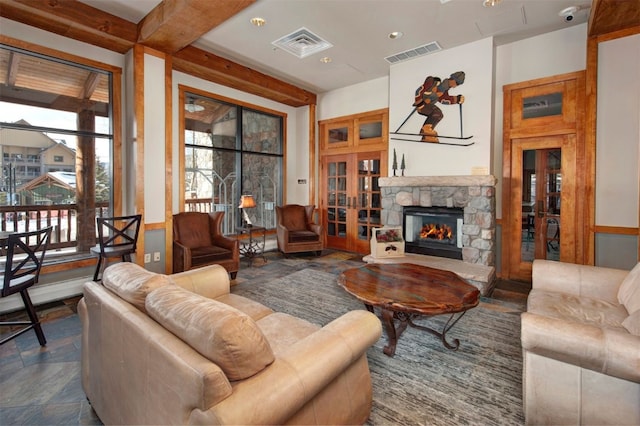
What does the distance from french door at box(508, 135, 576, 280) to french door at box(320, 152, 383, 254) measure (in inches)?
85.7

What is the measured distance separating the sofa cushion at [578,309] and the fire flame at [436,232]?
2303 mm

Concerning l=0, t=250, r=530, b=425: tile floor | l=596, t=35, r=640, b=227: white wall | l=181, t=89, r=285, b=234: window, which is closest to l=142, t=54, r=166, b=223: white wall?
l=181, t=89, r=285, b=234: window

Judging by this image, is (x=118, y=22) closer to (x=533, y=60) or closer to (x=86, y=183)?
(x=86, y=183)

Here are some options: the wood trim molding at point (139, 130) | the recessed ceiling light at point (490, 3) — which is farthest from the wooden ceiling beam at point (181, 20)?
the recessed ceiling light at point (490, 3)

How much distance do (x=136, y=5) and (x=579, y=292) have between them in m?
5.08

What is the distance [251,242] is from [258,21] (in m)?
3.45

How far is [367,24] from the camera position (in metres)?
3.80

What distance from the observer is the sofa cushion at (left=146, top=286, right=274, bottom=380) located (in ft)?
3.37

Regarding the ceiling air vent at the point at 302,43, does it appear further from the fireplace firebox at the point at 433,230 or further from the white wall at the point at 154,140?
the fireplace firebox at the point at 433,230

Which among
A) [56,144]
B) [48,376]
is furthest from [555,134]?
[56,144]

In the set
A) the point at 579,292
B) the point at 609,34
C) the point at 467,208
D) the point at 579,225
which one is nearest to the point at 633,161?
the point at 579,225

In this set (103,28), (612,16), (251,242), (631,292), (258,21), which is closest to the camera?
(631,292)

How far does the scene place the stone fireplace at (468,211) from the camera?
13.2 feet

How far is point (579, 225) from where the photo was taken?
12.8ft
